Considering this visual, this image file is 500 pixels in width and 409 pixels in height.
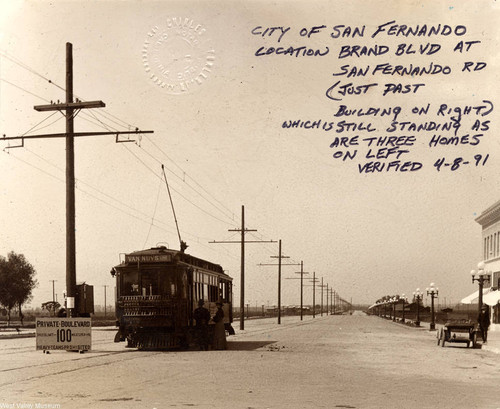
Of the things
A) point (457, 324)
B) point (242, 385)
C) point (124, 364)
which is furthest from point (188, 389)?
point (457, 324)

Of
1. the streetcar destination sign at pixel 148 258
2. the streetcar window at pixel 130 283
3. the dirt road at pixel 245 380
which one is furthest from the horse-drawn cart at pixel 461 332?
the streetcar window at pixel 130 283

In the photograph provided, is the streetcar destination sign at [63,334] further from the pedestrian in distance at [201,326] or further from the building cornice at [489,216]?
the building cornice at [489,216]

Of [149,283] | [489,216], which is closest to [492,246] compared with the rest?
[489,216]

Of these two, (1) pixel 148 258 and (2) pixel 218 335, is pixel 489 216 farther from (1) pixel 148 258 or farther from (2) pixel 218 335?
(1) pixel 148 258

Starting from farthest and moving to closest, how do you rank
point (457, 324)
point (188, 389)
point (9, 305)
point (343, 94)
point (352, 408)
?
point (9, 305) → point (457, 324) → point (343, 94) → point (188, 389) → point (352, 408)

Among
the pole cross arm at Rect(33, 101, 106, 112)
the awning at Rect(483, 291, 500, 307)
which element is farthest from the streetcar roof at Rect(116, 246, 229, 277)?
the awning at Rect(483, 291, 500, 307)

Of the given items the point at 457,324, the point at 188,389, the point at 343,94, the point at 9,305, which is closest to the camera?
the point at 188,389

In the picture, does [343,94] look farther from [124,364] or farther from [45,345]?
[45,345]
